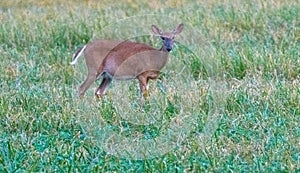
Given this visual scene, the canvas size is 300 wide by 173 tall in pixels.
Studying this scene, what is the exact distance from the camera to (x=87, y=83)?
7.22 m

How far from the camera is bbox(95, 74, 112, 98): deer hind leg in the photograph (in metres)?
7.11

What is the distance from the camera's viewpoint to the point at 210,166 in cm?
538

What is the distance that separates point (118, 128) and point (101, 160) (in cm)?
77

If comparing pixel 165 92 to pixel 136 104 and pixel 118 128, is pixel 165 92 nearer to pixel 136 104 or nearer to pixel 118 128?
pixel 136 104

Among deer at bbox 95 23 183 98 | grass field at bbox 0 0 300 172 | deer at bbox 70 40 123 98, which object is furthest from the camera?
deer at bbox 70 40 123 98

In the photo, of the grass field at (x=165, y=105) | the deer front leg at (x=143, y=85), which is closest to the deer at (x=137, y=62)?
the deer front leg at (x=143, y=85)

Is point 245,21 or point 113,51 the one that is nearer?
point 113,51

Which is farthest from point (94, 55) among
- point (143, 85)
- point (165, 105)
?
Result: point (165, 105)

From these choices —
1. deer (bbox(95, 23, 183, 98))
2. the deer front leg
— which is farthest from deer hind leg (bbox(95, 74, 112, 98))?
the deer front leg

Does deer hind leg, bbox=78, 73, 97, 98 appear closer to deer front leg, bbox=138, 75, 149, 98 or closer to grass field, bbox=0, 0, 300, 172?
grass field, bbox=0, 0, 300, 172

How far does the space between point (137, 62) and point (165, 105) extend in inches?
17.4

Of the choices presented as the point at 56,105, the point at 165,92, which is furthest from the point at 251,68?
the point at 56,105

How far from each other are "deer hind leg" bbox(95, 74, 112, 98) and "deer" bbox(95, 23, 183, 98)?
0.05 ft

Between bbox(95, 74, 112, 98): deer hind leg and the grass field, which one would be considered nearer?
the grass field
